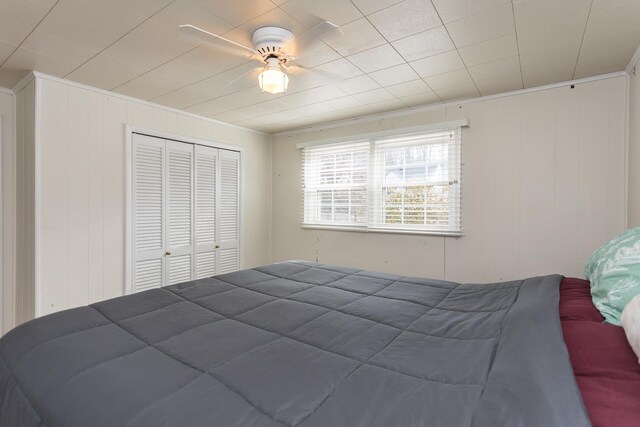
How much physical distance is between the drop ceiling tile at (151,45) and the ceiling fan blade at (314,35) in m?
0.65

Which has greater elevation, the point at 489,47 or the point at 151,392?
the point at 489,47

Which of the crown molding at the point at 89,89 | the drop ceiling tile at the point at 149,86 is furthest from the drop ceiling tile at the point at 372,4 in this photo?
the crown molding at the point at 89,89

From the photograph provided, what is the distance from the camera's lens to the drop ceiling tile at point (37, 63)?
2.28 metres

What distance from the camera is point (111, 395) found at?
0.89m

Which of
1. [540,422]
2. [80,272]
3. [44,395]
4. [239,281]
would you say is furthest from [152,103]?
[540,422]

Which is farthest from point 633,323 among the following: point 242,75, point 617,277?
point 242,75

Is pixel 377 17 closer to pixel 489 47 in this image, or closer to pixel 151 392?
pixel 489 47

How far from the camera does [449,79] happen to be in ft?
8.80

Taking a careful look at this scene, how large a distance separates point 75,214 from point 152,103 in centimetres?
134

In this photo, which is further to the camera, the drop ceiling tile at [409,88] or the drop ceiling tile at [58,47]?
the drop ceiling tile at [409,88]

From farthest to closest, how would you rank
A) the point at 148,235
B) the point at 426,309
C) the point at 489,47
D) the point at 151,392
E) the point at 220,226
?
the point at 220,226 < the point at 148,235 < the point at 489,47 < the point at 426,309 < the point at 151,392

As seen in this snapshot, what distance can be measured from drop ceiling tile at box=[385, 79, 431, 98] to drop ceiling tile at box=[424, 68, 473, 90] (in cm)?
6

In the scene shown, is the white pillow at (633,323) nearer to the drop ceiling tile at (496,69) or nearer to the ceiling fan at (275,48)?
the ceiling fan at (275,48)

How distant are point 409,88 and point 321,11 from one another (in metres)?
1.38
